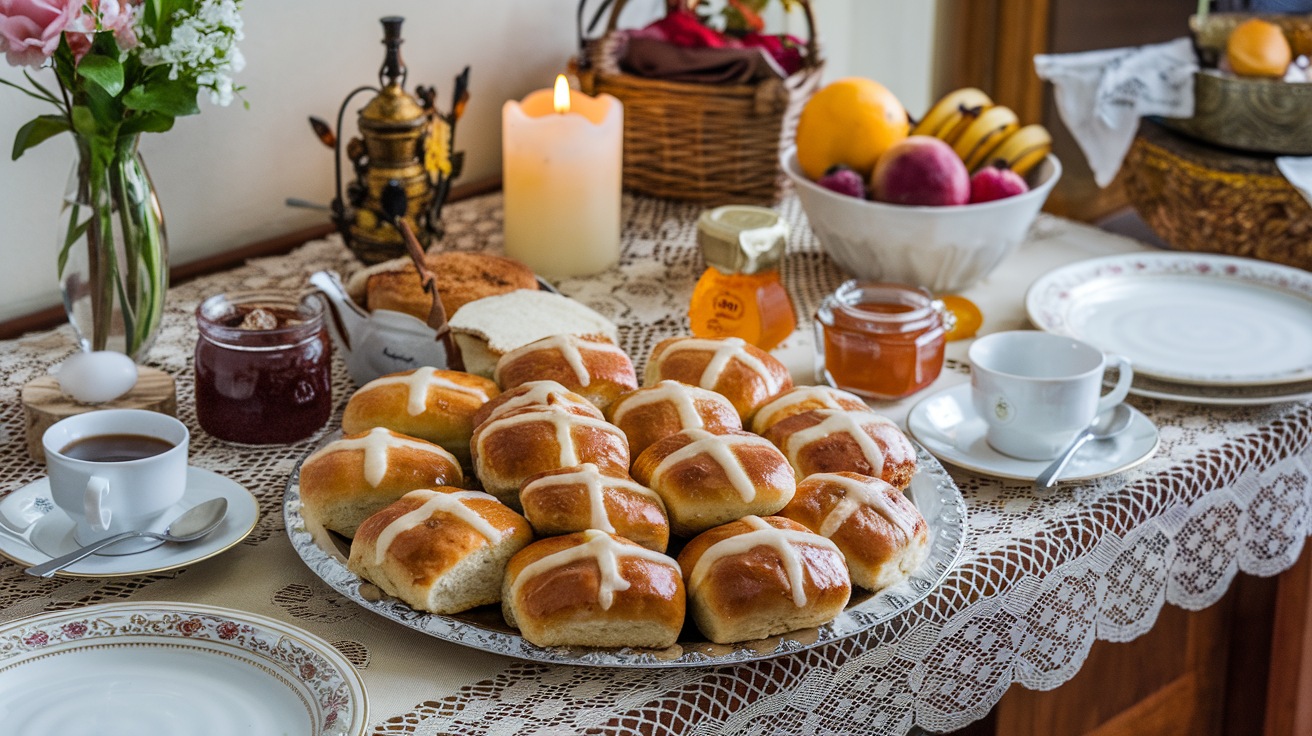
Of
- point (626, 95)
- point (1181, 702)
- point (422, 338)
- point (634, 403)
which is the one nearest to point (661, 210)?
point (626, 95)

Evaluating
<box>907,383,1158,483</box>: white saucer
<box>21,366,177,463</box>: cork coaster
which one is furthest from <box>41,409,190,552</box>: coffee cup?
<box>907,383,1158,483</box>: white saucer

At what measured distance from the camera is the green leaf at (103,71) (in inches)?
38.9

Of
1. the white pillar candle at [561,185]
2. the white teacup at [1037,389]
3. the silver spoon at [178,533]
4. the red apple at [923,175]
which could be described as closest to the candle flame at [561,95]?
the white pillar candle at [561,185]

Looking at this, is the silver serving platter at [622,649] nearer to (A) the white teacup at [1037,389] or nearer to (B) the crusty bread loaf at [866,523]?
(B) the crusty bread loaf at [866,523]

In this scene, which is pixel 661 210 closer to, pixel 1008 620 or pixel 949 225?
pixel 949 225

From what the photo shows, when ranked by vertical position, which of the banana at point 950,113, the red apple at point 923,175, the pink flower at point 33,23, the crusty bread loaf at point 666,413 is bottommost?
the crusty bread loaf at point 666,413

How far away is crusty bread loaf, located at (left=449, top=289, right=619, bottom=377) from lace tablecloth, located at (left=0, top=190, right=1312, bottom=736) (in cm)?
10

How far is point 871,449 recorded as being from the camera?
0.95 m

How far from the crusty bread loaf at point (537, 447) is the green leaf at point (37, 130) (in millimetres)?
480

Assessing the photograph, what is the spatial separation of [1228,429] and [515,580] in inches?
28.5

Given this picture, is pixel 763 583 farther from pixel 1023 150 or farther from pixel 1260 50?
pixel 1260 50

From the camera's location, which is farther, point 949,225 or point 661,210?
point 661,210

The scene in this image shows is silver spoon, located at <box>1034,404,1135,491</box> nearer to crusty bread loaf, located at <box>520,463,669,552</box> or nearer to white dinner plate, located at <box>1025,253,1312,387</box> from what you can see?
white dinner plate, located at <box>1025,253,1312,387</box>

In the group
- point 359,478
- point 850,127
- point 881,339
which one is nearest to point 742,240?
point 881,339
